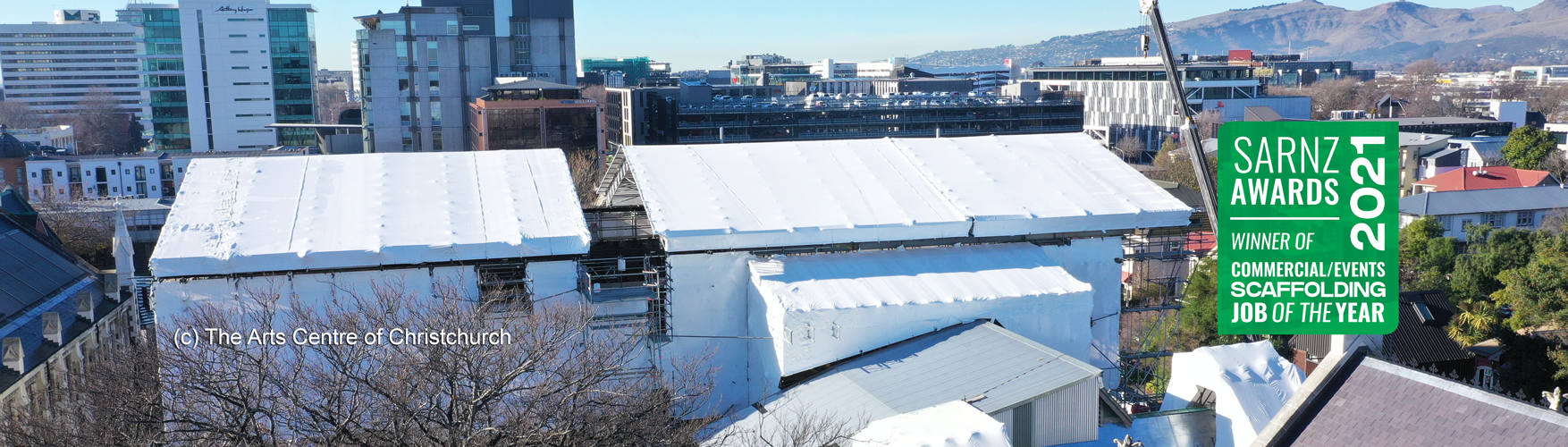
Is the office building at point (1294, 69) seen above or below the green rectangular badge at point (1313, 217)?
above

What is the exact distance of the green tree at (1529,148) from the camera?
209ft

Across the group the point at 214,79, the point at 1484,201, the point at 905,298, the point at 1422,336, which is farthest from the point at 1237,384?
the point at 214,79

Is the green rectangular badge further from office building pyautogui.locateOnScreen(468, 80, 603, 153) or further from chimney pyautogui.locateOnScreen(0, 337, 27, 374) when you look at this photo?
office building pyautogui.locateOnScreen(468, 80, 603, 153)

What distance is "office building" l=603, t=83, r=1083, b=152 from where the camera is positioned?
8512cm

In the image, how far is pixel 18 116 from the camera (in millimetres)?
137500

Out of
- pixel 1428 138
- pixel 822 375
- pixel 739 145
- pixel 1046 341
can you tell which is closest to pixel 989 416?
pixel 822 375

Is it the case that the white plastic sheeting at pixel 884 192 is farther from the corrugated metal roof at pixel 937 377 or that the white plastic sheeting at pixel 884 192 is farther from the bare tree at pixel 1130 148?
the bare tree at pixel 1130 148

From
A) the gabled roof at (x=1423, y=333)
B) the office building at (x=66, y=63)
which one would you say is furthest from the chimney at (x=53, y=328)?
the office building at (x=66, y=63)

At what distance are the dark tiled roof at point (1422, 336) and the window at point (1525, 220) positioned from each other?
20.4 metres

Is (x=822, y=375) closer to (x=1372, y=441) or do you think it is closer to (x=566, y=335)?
(x=566, y=335)

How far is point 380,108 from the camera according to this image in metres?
75.4

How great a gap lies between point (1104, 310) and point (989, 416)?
29.9ft

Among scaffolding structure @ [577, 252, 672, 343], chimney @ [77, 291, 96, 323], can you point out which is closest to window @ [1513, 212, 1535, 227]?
scaffolding structure @ [577, 252, 672, 343]

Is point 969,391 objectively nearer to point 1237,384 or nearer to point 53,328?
point 1237,384
